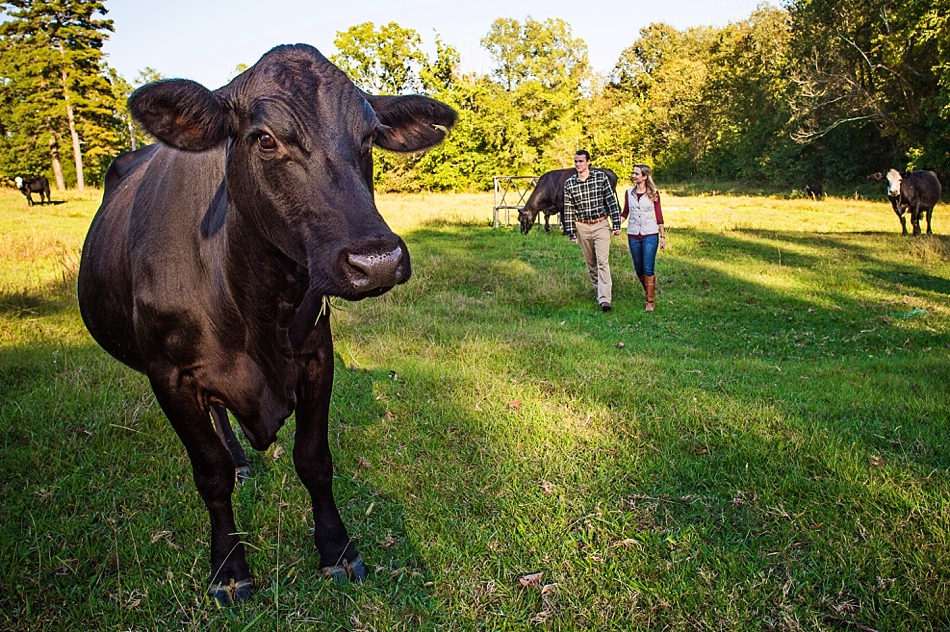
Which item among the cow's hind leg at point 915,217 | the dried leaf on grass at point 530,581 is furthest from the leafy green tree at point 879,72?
the dried leaf on grass at point 530,581

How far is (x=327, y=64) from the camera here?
2523 mm

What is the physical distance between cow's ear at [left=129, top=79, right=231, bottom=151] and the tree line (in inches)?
1147

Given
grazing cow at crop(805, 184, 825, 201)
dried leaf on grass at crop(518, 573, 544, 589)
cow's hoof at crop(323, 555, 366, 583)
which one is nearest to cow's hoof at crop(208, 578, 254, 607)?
cow's hoof at crop(323, 555, 366, 583)

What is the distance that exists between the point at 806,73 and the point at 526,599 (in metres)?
36.8

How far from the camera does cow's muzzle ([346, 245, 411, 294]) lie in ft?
6.81

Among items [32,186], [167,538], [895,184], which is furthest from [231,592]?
[32,186]

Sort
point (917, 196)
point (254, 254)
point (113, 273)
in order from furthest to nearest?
point (917, 196) → point (113, 273) → point (254, 254)

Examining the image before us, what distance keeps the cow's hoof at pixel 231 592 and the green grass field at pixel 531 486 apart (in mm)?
88

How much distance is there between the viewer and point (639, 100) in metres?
59.7

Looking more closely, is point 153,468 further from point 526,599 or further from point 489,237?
point 489,237

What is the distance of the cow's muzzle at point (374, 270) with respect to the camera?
6.81 ft

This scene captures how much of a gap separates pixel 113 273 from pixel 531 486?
2.74 metres

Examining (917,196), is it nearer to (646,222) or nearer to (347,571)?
(646,222)

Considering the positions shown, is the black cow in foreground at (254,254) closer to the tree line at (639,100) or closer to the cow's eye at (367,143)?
the cow's eye at (367,143)
